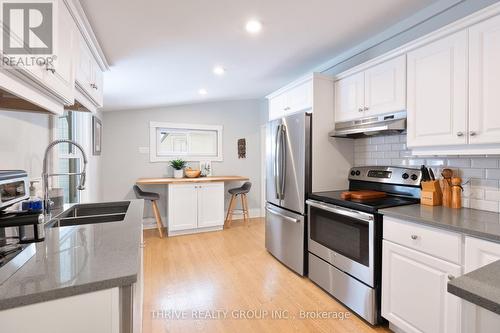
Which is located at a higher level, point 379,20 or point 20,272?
point 379,20

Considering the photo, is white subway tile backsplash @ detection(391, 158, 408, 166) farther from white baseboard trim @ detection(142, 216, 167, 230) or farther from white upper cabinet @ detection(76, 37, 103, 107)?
white baseboard trim @ detection(142, 216, 167, 230)

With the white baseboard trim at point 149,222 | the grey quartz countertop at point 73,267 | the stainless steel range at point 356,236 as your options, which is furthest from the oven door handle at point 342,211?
the white baseboard trim at point 149,222

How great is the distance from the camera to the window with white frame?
452 centimetres

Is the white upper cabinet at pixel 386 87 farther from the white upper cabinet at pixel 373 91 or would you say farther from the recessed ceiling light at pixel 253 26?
the recessed ceiling light at pixel 253 26

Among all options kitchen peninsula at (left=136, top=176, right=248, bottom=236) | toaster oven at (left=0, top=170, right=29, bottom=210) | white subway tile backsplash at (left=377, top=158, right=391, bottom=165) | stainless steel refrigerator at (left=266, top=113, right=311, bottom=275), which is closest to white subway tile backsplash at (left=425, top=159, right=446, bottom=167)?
white subway tile backsplash at (left=377, top=158, right=391, bottom=165)

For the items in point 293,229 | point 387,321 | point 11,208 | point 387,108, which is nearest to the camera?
point 11,208

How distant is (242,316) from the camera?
1.98 m

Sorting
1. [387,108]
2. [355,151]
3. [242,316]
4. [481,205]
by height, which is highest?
[387,108]

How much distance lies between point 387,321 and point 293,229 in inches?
43.4

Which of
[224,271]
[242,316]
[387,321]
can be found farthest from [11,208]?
[387,321]

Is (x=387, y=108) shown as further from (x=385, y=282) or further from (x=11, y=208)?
(x=11, y=208)

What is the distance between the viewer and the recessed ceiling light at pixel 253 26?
196 centimetres

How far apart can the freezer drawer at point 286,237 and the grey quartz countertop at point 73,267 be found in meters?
1.78

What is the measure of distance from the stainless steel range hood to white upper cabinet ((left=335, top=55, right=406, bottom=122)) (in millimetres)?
49
